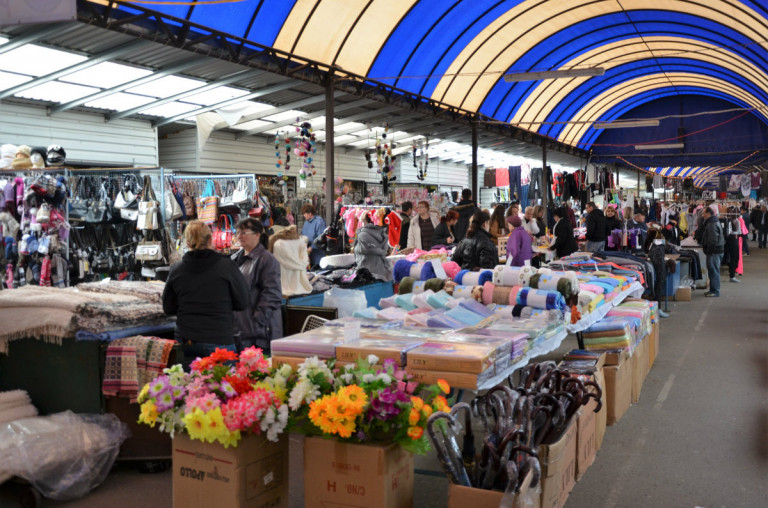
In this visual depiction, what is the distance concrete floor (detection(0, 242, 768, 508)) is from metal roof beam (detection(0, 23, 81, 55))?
5.12 m

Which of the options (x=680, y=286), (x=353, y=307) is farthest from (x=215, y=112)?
(x=680, y=286)

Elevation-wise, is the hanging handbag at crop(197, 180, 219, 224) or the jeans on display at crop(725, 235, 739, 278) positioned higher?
the hanging handbag at crop(197, 180, 219, 224)

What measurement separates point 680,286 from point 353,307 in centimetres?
817

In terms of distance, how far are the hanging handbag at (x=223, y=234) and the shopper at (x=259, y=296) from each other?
4.13m

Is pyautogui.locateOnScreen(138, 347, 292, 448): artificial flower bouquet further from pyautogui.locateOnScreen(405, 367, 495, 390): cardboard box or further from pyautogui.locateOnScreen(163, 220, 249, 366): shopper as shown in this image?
pyautogui.locateOnScreen(163, 220, 249, 366): shopper

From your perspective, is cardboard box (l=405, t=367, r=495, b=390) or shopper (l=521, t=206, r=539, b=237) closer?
cardboard box (l=405, t=367, r=495, b=390)

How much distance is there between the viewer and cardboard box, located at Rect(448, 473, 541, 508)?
2756mm

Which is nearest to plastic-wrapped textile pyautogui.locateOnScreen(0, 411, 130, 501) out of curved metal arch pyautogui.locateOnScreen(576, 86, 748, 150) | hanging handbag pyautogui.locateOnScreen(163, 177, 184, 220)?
hanging handbag pyautogui.locateOnScreen(163, 177, 184, 220)

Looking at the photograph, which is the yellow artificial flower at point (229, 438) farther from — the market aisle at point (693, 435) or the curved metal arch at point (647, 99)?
the curved metal arch at point (647, 99)

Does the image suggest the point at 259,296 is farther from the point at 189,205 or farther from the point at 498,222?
the point at 189,205

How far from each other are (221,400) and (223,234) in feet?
21.6

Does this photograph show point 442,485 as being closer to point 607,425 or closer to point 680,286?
point 607,425

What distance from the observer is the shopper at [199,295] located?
14.5 ft

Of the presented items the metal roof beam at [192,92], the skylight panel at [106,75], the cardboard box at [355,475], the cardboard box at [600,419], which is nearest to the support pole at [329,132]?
the metal roof beam at [192,92]
